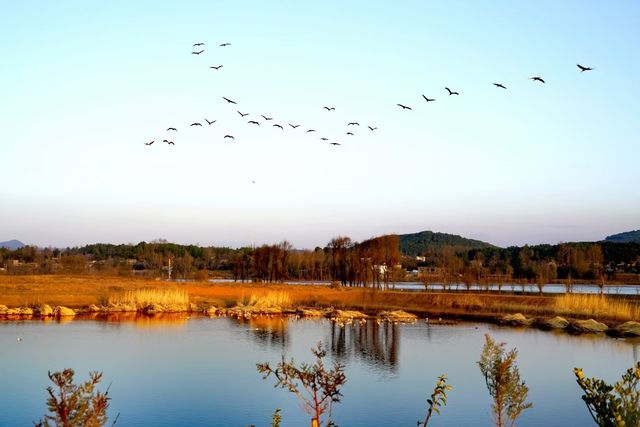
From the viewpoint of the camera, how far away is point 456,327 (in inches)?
1508

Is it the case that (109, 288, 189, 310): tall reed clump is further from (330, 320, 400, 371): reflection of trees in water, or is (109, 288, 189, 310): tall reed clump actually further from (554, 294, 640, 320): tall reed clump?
(554, 294, 640, 320): tall reed clump

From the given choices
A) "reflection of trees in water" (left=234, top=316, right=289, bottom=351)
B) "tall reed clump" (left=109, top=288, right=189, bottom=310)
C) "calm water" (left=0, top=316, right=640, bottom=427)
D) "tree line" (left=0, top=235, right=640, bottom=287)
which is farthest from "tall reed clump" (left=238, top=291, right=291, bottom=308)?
"tree line" (left=0, top=235, right=640, bottom=287)

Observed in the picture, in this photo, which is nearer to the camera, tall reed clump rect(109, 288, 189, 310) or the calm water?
the calm water

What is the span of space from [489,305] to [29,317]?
30.9m

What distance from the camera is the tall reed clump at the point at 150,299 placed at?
45.2 m

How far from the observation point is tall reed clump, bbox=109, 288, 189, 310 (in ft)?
148

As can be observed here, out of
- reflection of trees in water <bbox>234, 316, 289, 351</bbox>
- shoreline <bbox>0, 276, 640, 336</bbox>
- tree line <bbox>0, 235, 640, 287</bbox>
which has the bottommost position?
reflection of trees in water <bbox>234, 316, 289, 351</bbox>

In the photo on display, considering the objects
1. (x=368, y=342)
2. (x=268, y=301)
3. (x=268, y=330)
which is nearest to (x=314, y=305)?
(x=268, y=301)

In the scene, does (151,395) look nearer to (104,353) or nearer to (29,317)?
(104,353)

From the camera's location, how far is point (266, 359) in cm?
2545

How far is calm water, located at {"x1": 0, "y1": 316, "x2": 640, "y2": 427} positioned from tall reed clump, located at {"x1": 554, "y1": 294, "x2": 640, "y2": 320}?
17.6 ft

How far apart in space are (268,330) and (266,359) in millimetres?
10127

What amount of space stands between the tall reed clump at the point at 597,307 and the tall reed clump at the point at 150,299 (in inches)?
1006

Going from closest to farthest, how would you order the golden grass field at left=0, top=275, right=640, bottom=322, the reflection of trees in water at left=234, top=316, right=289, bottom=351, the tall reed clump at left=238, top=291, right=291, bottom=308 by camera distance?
the reflection of trees in water at left=234, top=316, right=289, bottom=351
the golden grass field at left=0, top=275, right=640, bottom=322
the tall reed clump at left=238, top=291, right=291, bottom=308
